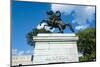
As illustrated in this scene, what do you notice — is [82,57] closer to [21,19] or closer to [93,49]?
[93,49]

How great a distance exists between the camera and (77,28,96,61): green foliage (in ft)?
9.54

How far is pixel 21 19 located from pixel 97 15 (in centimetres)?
102

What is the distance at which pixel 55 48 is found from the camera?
9.18 ft

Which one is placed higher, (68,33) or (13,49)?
(68,33)

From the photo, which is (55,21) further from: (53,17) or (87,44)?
(87,44)

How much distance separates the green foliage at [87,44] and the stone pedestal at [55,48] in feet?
0.24

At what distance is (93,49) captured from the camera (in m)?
2.98

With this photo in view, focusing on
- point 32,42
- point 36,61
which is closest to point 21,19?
point 32,42

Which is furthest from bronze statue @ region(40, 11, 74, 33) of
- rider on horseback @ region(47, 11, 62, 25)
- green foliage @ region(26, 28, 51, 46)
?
green foliage @ region(26, 28, 51, 46)

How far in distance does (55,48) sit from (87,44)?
0.44 m

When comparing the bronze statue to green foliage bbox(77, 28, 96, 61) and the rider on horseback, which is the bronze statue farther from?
green foliage bbox(77, 28, 96, 61)

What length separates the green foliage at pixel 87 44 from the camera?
9.54 feet

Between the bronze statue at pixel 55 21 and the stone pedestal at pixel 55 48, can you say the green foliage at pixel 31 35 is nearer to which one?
the stone pedestal at pixel 55 48

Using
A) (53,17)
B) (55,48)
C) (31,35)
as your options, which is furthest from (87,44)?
(31,35)
